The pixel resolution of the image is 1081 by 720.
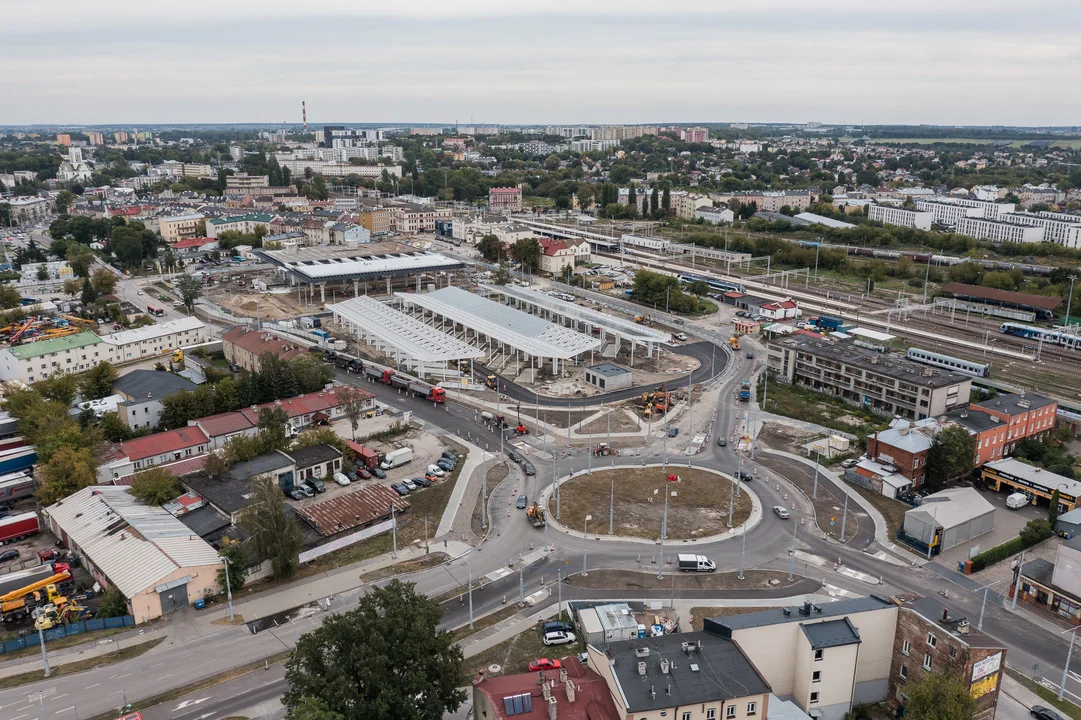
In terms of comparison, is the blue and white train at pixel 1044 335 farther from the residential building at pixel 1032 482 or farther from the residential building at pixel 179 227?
the residential building at pixel 179 227

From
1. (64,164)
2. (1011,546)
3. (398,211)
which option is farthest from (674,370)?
(64,164)

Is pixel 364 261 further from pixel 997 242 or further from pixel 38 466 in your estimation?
pixel 997 242

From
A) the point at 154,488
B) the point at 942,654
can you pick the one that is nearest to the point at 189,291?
the point at 154,488

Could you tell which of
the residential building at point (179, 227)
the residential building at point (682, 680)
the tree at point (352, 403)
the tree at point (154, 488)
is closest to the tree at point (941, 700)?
the residential building at point (682, 680)

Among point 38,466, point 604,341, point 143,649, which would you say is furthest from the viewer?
point 604,341

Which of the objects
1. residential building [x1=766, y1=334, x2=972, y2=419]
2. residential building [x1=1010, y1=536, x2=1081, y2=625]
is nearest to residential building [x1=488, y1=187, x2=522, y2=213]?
residential building [x1=766, y1=334, x2=972, y2=419]

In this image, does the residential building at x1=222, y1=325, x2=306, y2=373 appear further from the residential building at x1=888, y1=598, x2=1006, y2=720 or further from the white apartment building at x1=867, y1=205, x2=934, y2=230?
the white apartment building at x1=867, y1=205, x2=934, y2=230
